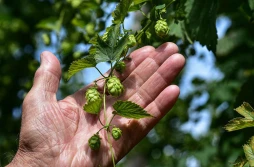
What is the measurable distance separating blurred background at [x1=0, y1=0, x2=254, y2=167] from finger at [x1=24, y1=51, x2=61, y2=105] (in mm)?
62

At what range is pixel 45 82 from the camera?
188 centimetres

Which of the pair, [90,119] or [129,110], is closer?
[129,110]

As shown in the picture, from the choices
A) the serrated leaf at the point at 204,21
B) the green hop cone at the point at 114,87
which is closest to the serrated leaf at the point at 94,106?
the green hop cone at the point at 114,87

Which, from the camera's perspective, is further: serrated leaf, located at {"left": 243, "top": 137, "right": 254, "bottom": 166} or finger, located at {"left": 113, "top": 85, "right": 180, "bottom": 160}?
finger, located at {"left": 113, "top": 85, "right": 180, "bottom": 160}

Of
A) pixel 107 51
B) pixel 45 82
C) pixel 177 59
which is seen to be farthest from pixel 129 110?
pixel 45 82

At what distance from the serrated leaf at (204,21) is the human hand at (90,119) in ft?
0.50

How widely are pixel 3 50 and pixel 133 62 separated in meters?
4.74

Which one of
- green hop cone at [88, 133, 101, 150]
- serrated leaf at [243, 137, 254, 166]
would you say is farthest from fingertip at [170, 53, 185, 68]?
serrated leaf at [243, 137, 254, 166]

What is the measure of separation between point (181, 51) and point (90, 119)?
2.28 ft

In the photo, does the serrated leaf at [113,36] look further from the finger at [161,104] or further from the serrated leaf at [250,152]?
the serrated leaf at [250,152]

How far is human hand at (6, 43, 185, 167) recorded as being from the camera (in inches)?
66.8

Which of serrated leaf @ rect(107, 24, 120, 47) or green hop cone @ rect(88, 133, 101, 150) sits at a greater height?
serrated leaf @ rect(107, 24, 120, 47)

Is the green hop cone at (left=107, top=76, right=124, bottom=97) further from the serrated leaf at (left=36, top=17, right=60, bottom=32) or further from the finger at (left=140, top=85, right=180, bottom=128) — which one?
the serrated leaf at (left=36, top=17, right=60, bottom=32)

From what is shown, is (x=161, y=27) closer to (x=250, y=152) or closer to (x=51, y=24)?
(x=250, y=152)
